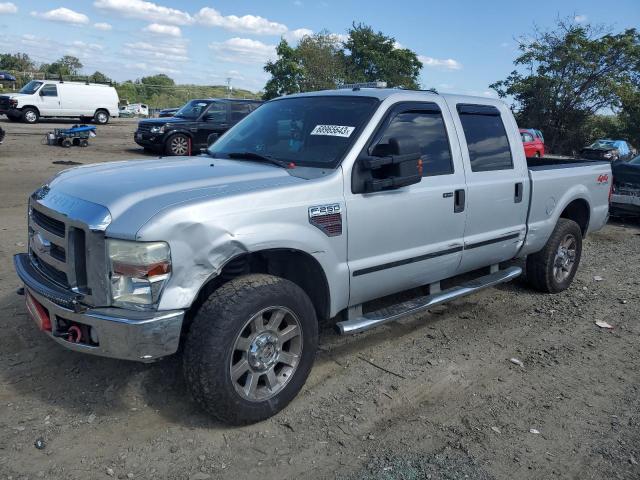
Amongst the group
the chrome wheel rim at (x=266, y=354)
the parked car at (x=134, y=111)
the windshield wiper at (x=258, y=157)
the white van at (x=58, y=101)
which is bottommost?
the chrome wheel rim at (x=266, y=354)

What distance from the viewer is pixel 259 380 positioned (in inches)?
135

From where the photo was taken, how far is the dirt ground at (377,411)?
2984 millimetres

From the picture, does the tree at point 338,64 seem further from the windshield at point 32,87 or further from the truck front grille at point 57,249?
the truck front grille at point 57,249

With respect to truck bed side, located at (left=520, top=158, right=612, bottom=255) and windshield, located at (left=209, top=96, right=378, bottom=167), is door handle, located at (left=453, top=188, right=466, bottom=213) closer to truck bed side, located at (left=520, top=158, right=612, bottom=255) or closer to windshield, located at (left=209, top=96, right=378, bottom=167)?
windshield, located at (left=209, top=96, right=378, bottom=167)

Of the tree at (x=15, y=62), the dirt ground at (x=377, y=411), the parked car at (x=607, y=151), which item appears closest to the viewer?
the dirt ground at (x=377, y=411)

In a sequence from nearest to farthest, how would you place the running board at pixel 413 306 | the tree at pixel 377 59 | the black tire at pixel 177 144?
the running board at pixel 413 306
the black tire at pixel 177 144
the tree at pixel 377 59

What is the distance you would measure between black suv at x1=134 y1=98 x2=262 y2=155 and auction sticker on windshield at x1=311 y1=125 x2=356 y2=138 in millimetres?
12555

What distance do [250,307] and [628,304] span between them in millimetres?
4569

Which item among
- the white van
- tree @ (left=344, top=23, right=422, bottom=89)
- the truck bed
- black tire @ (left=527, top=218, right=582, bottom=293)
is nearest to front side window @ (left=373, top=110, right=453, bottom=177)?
the truck bed

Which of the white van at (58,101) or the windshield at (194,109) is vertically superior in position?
the white van at (58,101)

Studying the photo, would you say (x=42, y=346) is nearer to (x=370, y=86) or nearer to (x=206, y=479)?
(x=206, y=479)

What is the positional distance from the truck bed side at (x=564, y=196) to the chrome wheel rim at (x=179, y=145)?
1177 cm

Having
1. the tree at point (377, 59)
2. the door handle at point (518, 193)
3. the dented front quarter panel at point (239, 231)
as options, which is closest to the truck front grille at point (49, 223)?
the dented front quarter panel at point (239, 231)

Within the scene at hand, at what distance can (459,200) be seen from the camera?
14.6 feet
